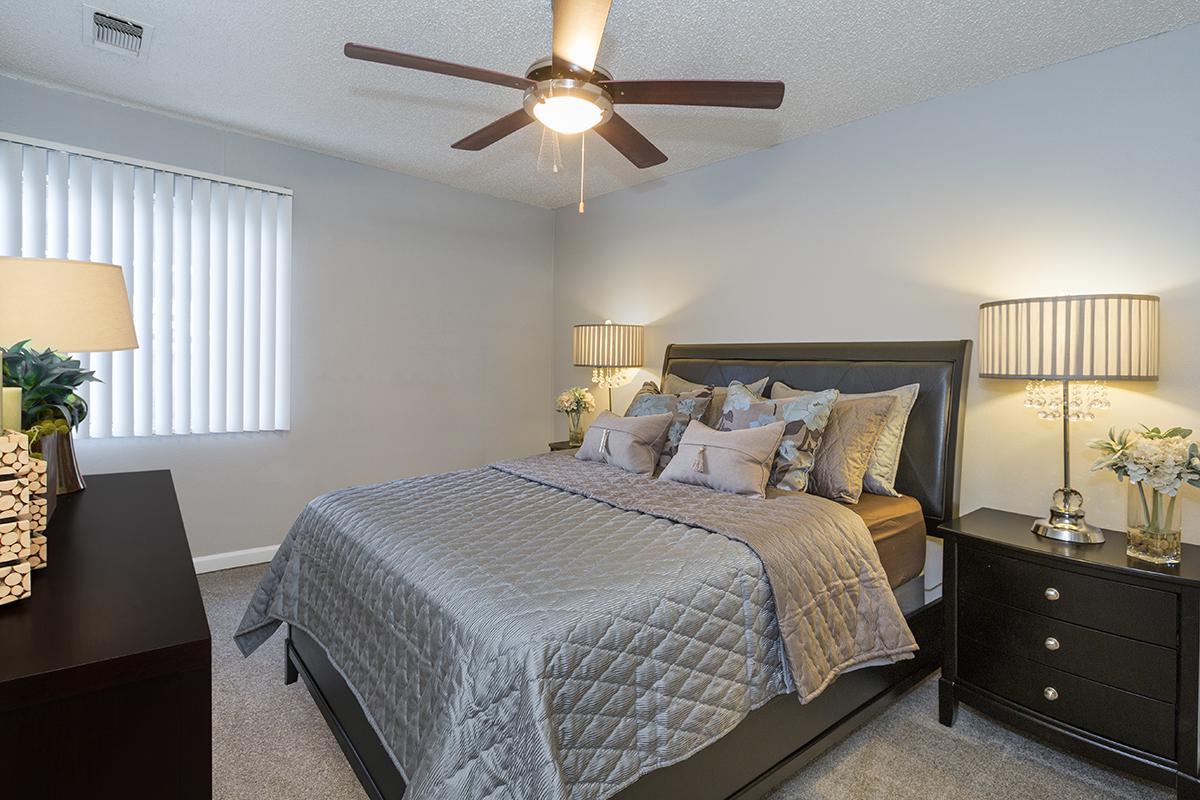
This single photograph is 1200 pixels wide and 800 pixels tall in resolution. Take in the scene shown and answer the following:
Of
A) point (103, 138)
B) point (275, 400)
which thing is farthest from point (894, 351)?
point (103, 138)

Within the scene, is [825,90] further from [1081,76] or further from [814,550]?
[814,550]

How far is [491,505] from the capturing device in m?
2.27

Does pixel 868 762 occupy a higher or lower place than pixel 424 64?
lower

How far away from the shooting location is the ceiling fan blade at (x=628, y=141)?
217 centimetres

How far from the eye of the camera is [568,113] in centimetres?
199

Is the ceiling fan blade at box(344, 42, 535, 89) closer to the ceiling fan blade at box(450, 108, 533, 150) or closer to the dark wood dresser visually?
the ceiling fan blade at box(450, 108, 533, 150)

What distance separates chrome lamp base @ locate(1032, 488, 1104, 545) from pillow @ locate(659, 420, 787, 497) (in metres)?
0.97

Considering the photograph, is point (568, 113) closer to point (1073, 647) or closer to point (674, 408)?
point (674, 408)

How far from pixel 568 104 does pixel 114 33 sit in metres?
2.02

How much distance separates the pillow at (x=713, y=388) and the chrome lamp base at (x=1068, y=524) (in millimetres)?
1304

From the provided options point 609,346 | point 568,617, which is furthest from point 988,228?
point 568,617

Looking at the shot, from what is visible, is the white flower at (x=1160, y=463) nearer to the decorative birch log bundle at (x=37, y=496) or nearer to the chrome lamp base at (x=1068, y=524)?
the chrome lamp base at (x=1068, y=524)

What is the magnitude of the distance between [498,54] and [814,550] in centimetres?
229

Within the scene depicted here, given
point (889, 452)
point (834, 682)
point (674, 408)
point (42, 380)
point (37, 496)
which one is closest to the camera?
point (37, 496)
